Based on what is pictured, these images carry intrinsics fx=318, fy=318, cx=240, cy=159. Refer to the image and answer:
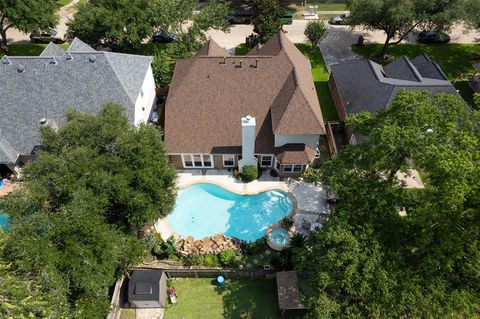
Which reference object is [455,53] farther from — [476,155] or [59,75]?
[59,75]

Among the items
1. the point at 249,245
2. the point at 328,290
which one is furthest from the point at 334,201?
the point at 328,290

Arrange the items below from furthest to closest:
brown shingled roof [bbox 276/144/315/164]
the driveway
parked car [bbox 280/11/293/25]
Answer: parked car [bbox 280/11/293/25] < the driveway < brown shingled roof [bbox 276/144/315/164]

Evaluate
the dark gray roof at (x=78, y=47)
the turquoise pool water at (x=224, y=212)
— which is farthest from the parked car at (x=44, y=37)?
the turquoise pool water at (x=224, y=212)

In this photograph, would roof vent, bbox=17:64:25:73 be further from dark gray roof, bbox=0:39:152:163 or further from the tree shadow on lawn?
the tree shadow on lawn

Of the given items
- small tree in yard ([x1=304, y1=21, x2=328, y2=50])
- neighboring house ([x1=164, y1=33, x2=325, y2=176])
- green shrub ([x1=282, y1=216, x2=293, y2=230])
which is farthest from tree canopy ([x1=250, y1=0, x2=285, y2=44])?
green shrub ([x1=282, y1=216, x2=293, y2=230])

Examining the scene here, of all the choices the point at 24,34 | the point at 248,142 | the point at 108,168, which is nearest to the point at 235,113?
the point at 248,142
